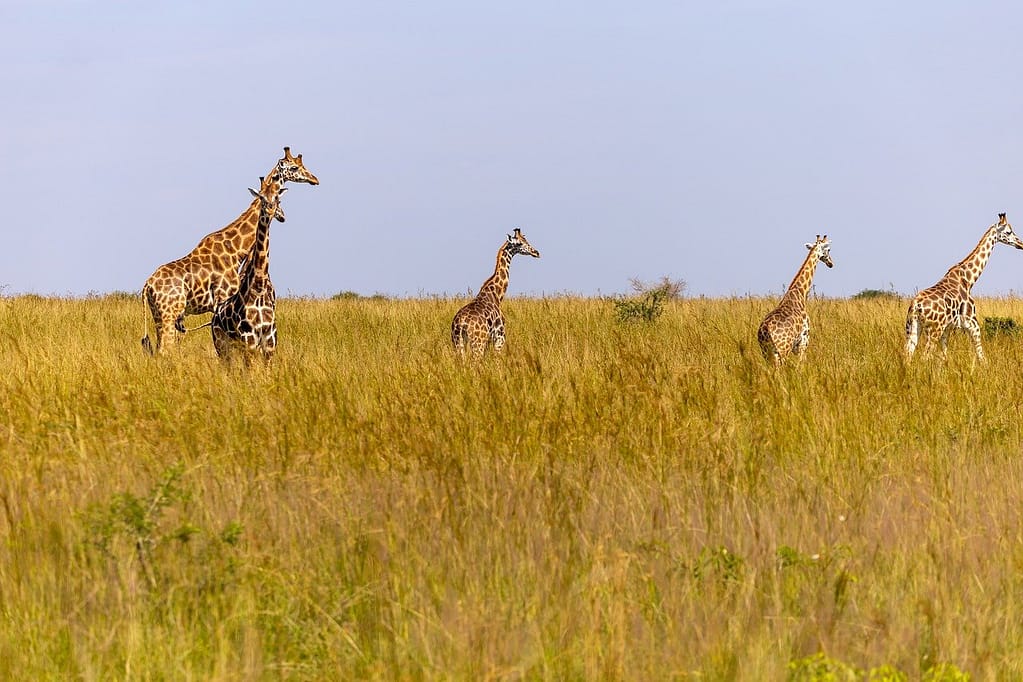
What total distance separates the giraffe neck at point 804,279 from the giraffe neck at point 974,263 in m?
1.56

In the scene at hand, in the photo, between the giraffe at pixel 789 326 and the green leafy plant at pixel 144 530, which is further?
the giraffe at pixel 789 326

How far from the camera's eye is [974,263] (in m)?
13.3

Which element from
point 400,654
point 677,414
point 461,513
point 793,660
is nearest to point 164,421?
point 461,513

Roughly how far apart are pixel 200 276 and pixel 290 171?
171 centimetres

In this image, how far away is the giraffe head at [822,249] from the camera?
12710 millimetres

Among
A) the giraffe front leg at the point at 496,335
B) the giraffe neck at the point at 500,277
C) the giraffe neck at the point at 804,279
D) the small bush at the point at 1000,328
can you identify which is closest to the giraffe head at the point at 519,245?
the giraffe neck at the point at 500,277

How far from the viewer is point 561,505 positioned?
4555mm

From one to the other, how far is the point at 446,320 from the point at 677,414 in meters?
10.7

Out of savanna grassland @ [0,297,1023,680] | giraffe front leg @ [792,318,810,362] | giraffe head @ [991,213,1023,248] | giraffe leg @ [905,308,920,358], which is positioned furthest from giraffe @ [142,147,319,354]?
giraffe head @ [991,213,1023,248]

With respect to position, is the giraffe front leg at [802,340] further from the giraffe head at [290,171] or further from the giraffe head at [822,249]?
the giraffe head at [290,171]

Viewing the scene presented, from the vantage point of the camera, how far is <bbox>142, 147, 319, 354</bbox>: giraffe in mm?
12141

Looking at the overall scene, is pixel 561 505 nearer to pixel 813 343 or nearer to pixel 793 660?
pixel 793 660

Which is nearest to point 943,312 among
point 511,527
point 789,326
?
point 789,326

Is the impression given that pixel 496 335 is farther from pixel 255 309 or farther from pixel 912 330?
pixel 912 330
